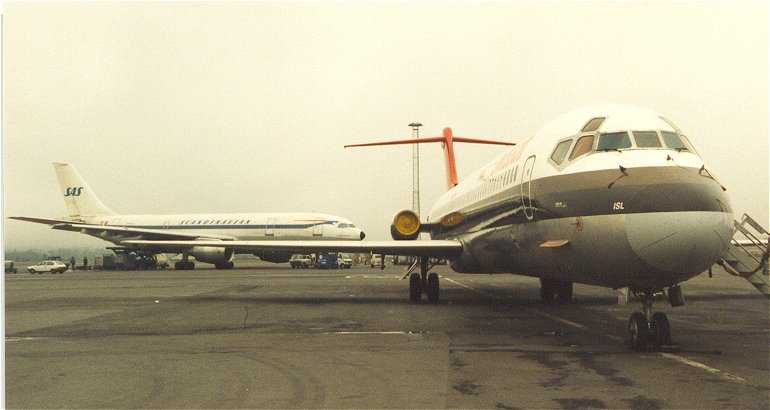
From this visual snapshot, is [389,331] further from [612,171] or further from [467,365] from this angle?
[612,171]

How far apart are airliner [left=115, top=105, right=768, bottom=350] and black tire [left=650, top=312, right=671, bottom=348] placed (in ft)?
0.04

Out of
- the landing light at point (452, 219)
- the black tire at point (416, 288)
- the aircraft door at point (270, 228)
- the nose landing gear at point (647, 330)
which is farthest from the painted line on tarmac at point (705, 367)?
the aircraft door at point (270, 228)

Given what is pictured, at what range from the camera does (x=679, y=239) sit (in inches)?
273

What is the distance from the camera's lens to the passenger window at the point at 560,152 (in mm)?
8961

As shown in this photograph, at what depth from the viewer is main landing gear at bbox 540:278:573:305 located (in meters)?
15.9

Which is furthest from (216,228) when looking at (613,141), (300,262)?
(613,141)

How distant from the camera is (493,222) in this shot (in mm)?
11844

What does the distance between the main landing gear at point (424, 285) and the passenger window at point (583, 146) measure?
798 cm

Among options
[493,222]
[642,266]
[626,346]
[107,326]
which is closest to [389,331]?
[493,222]

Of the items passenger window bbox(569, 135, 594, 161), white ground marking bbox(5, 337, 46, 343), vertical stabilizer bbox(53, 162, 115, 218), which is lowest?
white ground marking bbox(5, 337, 46, 343)

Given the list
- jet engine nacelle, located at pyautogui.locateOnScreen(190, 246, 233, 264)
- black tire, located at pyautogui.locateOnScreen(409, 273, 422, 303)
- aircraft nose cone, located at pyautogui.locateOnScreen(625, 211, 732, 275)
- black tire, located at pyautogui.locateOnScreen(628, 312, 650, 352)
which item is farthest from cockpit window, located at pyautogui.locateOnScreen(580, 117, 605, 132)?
jet engine nacelle, located at pyautogui.locateOnScreen(190, 246, 233, 264)

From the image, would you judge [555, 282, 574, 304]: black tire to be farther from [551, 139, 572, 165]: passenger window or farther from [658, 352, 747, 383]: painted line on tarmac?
[658, 352, 747, 383]: painted line on tarmac

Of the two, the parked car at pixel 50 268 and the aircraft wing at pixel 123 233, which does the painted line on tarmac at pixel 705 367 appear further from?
the parked car at pixel 50 268

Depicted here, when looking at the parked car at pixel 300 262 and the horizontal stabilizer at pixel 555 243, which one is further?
the parked car at pixel 300 262
